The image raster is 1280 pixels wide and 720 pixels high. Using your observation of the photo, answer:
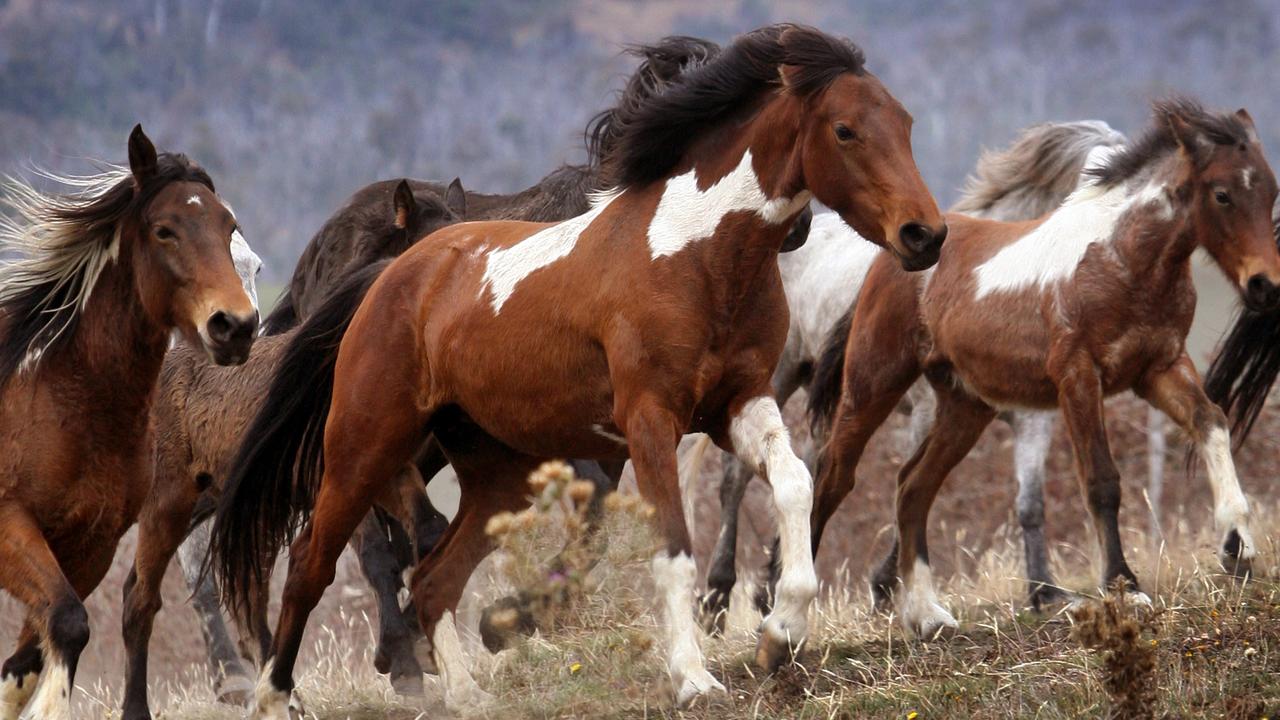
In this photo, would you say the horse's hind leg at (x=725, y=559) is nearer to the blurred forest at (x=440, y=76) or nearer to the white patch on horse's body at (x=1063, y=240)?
the white patch on horse's body at (x=1063, y=240)

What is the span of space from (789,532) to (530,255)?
5.49ft

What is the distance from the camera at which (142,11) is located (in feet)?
187

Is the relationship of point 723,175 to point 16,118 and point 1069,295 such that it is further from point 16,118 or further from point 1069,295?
point 16,118

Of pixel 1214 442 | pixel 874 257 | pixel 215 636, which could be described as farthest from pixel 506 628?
pixel 874 257

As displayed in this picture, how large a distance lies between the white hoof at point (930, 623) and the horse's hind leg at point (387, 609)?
219cm

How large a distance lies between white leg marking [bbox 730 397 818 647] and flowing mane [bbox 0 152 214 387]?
2556mm

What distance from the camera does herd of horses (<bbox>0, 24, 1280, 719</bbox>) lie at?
232 inches

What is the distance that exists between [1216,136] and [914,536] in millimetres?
2224

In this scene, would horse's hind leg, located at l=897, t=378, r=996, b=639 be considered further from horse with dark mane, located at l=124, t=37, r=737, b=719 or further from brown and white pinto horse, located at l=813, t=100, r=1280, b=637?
horse with dark mane, located at l=124, t=37, r=737, b=719

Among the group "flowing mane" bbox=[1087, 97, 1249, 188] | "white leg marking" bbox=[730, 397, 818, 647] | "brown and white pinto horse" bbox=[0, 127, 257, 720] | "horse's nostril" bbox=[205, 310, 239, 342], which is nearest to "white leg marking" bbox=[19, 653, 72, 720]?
"brown and white pinto horse" bbox=[0, 127, 257, 720]

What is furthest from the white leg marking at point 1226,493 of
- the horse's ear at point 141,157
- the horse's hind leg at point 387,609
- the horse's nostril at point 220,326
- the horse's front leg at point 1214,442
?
the horse's ear at point 141,157

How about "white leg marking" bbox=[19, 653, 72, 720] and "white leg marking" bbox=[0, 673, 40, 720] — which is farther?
"white leg marking" bbox=[0, 673, 40, 720]

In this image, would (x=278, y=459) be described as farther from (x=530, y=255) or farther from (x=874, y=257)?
(x=874, y=257)

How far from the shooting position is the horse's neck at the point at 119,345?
260 inches
